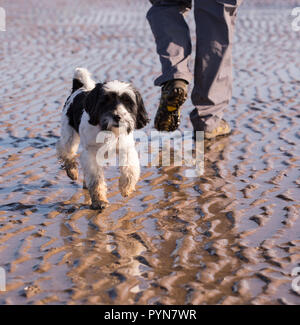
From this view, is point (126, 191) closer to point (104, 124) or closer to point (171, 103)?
point (104, 124)

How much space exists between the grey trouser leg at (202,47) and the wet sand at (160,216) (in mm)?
457

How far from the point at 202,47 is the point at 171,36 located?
326mm

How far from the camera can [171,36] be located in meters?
6.27

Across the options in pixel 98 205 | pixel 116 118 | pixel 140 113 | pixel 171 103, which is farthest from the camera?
pixel 171 103

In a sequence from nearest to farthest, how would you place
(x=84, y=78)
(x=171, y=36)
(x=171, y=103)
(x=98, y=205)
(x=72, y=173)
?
(x=98, y=205) → (x=72, y=173) → (x=84, y=78) → (x=171, y=103) → (x=171, y=36)

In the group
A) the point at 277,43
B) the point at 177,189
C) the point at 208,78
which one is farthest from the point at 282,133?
the point at 277,43

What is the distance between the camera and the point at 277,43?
12633 millimetres

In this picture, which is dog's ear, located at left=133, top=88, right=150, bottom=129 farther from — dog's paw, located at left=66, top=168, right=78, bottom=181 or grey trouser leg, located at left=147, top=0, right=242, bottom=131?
grey trouser leg, located at left=147, top=0, right=242, bottom=131

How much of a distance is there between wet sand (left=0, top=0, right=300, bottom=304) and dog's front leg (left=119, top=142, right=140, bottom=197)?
0.34 ft

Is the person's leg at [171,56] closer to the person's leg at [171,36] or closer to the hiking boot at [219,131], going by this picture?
the person's leg at [171,36]

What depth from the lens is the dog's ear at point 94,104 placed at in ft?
15.7

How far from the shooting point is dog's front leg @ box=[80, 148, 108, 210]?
16.1ft

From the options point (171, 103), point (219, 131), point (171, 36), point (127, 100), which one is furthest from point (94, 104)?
point (219, 131)

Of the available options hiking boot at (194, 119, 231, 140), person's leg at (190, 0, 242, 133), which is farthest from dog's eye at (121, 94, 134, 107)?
hiking boot at (194, 119, 231, 140)
